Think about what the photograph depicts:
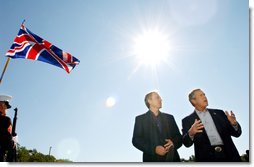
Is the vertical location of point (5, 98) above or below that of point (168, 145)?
above

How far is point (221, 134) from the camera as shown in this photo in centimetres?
438

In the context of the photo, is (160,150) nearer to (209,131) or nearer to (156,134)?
(156,134)

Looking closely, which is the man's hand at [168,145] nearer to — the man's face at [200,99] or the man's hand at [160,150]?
the man's hand at [160,150]

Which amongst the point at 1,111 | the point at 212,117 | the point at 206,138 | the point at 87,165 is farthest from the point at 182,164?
the point at 1,111

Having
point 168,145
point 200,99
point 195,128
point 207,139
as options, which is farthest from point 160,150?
point 200,99

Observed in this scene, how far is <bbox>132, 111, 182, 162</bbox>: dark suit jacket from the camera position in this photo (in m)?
4.32

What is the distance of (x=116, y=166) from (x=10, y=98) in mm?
1979

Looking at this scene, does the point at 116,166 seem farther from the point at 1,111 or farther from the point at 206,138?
the point at 1,111

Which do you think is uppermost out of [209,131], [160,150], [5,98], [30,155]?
[5,98]

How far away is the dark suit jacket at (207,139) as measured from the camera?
4.22 m

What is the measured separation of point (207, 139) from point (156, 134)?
29.0 inches

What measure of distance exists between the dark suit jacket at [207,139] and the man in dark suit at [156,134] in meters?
0.16

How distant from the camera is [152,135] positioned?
176 inches

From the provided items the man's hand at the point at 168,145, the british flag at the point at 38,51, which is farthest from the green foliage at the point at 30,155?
the man's hand at the point at 168,145
